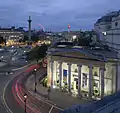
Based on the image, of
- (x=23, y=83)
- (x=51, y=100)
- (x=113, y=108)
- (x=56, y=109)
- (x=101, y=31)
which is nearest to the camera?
(x=113, y=108)

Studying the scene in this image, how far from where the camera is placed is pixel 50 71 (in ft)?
181

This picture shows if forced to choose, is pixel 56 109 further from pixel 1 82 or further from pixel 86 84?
pixel 1 82

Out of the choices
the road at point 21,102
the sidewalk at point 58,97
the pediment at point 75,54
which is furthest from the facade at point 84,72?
the road at point 21,102

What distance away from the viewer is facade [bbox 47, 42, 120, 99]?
143 ft

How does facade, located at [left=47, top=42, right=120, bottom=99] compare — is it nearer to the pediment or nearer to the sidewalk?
the pediment

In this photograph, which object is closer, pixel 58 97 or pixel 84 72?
pixel 58 97

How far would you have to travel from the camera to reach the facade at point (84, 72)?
1720 inches

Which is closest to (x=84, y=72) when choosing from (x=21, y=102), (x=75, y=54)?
(x=75, y=54)

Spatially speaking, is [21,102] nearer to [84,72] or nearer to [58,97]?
[58,97]

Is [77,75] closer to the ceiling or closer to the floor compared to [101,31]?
closer to the floor

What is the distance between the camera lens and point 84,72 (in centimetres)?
4862

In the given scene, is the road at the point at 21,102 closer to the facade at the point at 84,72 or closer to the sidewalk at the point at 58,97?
the sidewalk at the point at 58,97

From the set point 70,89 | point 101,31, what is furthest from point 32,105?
point 101,31

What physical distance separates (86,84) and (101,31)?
4577cm
